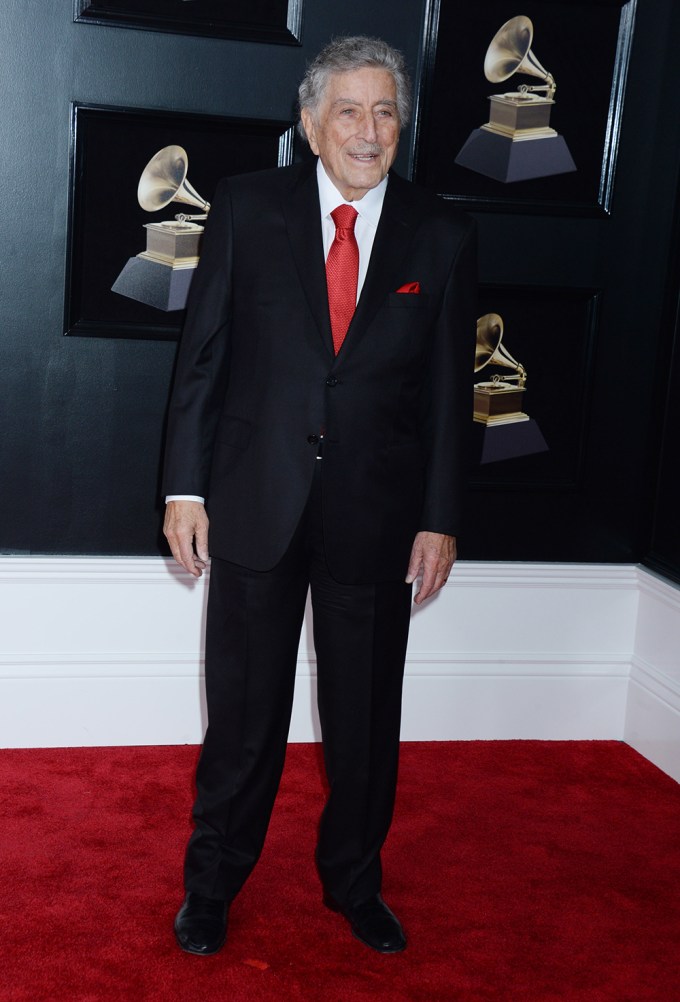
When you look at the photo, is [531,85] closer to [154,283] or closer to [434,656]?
[154,283]

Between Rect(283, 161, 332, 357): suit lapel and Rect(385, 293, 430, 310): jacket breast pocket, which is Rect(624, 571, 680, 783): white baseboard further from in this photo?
Rect(283, 161, 332, 357): suit lapel

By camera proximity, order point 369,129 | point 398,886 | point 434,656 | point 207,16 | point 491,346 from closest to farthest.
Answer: point 369,129
point 398,886
point 207,16
point 491,346
point 434,656

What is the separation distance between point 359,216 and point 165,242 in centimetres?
97

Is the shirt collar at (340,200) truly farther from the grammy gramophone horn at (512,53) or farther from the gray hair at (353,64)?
the grammy gramophone horn at (512,53)

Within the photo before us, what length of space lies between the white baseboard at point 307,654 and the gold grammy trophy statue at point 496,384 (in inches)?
17.8

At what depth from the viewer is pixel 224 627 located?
7.76 ft

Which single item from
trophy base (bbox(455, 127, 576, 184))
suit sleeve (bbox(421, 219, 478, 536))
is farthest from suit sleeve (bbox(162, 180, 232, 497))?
trophy base (bbox(455, 127, 576, 184))

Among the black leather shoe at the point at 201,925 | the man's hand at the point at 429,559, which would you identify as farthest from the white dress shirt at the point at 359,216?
the black leather shoe at the point at 201,925

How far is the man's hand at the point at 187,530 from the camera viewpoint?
2.30 m

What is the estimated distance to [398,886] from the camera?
267 centimetres

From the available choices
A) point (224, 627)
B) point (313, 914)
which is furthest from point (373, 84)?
point (313, 914)

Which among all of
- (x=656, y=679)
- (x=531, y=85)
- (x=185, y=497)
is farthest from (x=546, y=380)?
(x=185, y=497)

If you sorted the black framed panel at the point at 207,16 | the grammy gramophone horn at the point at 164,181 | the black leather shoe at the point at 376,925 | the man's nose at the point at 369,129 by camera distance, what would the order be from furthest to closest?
the grammy gramophone horn at the point at 164,181 → the black framed panel at the point at 207,16 → the black leather shoe at the point at 376,925 → the man's nose at the point at 369,129

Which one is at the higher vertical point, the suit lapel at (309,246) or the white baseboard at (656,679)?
the suit lapel at (309,246)
